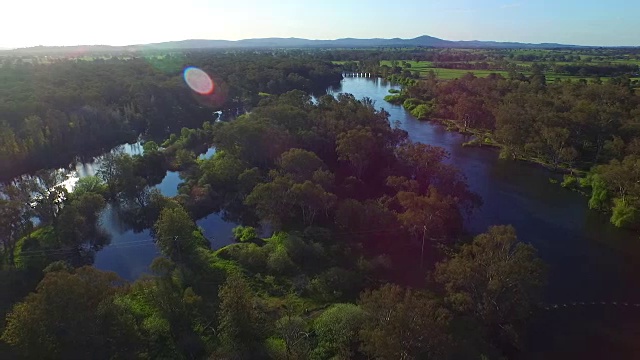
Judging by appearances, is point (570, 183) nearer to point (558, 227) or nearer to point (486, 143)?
point (558, 227)

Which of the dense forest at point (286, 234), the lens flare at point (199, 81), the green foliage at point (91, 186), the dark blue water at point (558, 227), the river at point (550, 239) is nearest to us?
the dense forest at point (286, 234)

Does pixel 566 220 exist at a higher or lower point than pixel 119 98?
lower

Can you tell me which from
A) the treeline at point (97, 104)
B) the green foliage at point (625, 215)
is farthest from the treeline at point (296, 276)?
the treeline at point (97, 104)

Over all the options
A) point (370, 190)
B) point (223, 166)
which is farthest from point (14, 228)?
point (370, 190)

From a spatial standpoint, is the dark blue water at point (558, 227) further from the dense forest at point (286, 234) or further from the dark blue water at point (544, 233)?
the dense forest at point (286, 234)

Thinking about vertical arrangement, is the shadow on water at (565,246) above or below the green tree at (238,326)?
below

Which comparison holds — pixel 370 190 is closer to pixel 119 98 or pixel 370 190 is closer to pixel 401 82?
pixel 119 98
